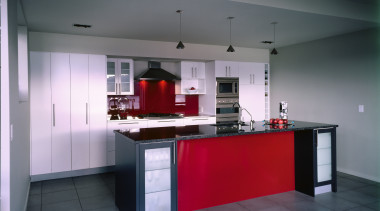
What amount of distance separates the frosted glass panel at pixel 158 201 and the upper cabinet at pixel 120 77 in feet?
10.2

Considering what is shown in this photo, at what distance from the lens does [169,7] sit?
3.74 metres

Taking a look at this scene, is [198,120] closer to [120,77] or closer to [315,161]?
[120,77]

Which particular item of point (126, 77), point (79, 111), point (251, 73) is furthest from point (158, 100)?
point (251, 73)

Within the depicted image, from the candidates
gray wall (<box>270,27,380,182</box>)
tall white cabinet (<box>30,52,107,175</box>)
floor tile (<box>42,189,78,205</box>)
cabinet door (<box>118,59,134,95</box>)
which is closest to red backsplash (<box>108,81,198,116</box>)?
cabinet door (<box>118,59,134,95</box>)

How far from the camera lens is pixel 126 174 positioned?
3.31 m

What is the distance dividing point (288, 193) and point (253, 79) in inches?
130

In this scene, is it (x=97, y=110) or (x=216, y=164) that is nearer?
(x=216, y=164)

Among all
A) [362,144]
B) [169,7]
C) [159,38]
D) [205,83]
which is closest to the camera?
[169,7]

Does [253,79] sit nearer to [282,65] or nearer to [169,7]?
[282,65]

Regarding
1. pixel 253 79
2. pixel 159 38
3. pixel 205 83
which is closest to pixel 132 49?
pixel 159 38

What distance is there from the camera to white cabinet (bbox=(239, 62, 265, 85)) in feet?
22.2

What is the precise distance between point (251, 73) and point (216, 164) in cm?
369

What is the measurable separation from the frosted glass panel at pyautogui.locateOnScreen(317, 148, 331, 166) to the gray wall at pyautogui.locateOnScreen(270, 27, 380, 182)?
1217 mm

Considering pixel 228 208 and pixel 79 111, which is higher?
pixel 79 111
